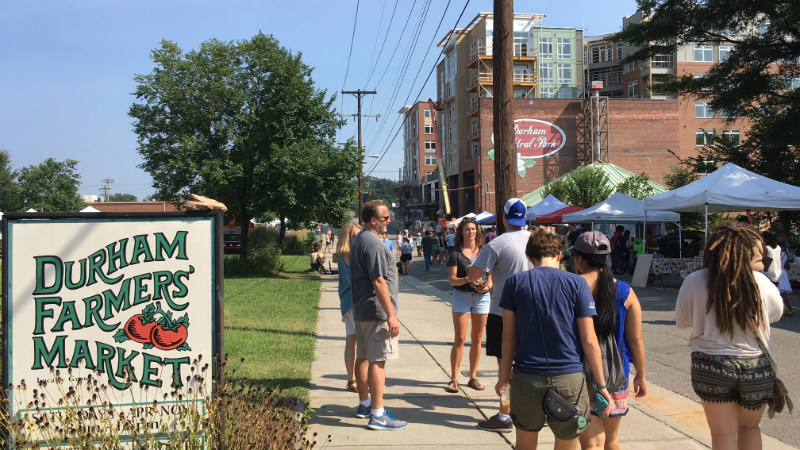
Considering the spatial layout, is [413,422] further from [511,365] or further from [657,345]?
[657,345]

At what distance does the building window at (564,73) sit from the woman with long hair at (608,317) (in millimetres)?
66923

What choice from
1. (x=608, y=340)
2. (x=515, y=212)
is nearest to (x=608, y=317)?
(x=608, y=340)

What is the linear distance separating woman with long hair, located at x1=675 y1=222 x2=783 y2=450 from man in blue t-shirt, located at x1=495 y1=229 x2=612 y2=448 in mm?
664

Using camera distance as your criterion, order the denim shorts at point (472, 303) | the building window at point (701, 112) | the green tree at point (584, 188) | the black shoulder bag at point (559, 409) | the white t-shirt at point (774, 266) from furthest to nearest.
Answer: the building window at point (701, 112) < the green tree at point (584, 188) < the white t-shirt at point (774, 266) < the denim shorts at point (472, 303) < the black shoulder bag at point (559, 409)

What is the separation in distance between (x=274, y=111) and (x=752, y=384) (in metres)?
21.6

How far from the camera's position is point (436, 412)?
6.13 m

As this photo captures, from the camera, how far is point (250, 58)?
80.9 ft

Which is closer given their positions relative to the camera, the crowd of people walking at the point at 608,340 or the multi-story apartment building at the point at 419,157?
the crowd of people walking at the point at 608,340

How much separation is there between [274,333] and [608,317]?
7746mm

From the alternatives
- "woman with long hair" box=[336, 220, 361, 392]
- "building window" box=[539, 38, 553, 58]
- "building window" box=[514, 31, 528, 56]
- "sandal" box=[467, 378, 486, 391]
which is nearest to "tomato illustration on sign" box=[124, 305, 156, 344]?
"woman with long hair" box=[336, 220, 361, 392]

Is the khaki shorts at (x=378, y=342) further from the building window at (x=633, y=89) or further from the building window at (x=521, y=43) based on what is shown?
the building window at (x=633, y=89)

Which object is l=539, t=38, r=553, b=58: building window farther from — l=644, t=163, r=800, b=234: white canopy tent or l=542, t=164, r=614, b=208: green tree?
l=644, t=163, r=800, b=234: white canopy tent

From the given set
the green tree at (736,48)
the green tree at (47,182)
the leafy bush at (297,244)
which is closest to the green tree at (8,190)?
the green tree at (47,182)

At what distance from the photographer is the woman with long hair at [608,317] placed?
388 cm
